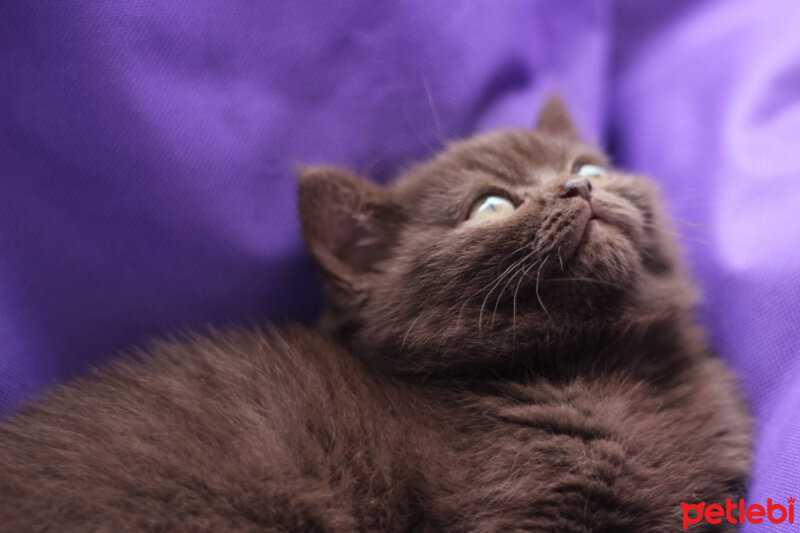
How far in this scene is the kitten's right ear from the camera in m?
1.36

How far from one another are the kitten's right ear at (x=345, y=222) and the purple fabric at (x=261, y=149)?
0.51 ft

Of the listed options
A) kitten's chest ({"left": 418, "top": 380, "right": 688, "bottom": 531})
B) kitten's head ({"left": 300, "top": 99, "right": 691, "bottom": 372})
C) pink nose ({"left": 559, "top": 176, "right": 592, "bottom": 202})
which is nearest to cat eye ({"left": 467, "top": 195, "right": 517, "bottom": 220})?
kitten's head ({"left": 300, "top": 99, "right": 691, "bottom": 372})

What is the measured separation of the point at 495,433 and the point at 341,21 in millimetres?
978

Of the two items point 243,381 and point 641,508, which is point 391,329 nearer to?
point 243,381

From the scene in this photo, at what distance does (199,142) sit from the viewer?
1.39 meters

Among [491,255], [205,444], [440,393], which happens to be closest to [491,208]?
[491,255]

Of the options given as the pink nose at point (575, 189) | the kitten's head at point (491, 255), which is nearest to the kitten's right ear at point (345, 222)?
the kitten's head at point (491, 255)

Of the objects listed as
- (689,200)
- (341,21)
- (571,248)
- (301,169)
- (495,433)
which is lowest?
(495,433)

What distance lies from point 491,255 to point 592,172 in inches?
15.0

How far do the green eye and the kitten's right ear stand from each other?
42 centimetres

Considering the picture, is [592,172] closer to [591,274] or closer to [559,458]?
[591,274]

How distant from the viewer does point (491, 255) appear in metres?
1.21

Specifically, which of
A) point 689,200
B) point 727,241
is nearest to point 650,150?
point 689,200

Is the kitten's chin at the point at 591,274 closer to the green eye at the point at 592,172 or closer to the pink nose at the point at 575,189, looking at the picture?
the pink nose at the point at 575,189
